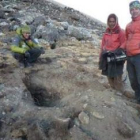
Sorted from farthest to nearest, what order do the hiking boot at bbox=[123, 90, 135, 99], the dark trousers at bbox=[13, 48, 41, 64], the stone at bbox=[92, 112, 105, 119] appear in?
the dark trousers at bbox=[13, 48, 41, 64] → the hiking boot at bbox=[123, 90, 135, 99] → the stone at bbox=[92, 112, 105, 119]

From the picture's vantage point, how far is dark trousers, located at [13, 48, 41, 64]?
848 centimetres

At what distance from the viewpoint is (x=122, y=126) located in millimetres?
5773

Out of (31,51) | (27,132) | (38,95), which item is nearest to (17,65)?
(31,51)

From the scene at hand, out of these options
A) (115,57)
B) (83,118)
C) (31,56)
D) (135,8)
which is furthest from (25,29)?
(83,118)

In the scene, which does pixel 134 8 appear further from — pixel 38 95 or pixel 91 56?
pixel 91 56

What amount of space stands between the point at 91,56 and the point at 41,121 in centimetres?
456

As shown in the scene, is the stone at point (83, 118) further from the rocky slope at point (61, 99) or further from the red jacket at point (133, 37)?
the red jacket at point (133, 37)

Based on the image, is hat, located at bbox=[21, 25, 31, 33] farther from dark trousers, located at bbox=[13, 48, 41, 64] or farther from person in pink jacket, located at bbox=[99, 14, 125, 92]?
person in pink jacket, located at bbox=[99, 14, 125, 92]

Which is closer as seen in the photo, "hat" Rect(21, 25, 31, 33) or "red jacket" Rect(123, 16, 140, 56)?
"red jacket" Rect(123, 16, 140, 56)

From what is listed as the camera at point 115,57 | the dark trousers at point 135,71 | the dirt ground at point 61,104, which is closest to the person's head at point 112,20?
the camera at point 115,57

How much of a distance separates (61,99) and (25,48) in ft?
7.15

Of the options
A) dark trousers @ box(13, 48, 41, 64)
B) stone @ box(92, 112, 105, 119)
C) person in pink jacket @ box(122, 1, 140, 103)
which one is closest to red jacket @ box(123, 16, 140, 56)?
person in pink jacket @ box(122, 1, 140, 103)

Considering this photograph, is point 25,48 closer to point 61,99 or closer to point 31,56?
point 31,56

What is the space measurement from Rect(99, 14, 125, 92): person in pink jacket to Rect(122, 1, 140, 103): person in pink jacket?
0.33m
